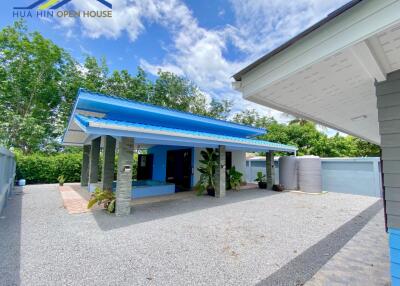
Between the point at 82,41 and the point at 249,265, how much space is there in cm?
2714

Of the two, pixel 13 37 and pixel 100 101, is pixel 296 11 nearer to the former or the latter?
pixel 100 101

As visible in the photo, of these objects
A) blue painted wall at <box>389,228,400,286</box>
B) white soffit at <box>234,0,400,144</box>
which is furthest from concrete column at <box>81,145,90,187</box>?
blue painted wall at <box>389,228,400,286</box>

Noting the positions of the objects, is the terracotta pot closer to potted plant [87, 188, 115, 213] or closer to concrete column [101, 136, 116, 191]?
concrete column [101, 136, 116, 191]

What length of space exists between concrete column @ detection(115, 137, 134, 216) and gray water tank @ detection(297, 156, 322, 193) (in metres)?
11.1

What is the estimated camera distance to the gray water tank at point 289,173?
45.1 ft

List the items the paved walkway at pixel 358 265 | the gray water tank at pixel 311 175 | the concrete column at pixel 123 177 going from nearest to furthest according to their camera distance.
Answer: the paved walkway at pixel 358 265
the concrete column at pixel 123 177
the gray water tank at pixel 311 175

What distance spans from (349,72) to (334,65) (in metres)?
0.45

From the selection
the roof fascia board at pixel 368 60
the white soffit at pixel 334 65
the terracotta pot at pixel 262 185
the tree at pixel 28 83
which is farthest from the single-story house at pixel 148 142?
the tree at pixel 28 83

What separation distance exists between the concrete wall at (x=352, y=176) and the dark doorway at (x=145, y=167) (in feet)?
42.1

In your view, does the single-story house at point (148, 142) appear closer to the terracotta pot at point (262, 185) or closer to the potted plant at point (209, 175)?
the terracotta pot at point (262, 185)

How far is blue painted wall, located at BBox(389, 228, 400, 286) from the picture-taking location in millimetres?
2559

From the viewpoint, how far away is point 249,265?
154 inches

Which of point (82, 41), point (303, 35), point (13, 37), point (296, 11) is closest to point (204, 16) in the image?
point (296, 11)

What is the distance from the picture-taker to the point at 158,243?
4891mm
